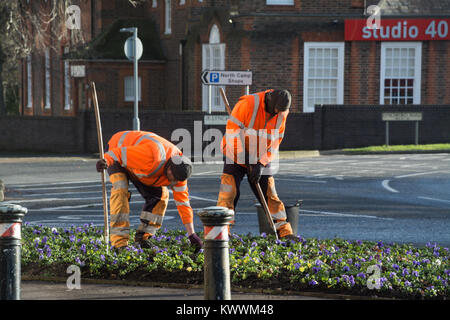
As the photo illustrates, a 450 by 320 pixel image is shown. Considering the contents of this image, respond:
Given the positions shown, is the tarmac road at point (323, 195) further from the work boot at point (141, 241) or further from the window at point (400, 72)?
the window at point (400, 72)

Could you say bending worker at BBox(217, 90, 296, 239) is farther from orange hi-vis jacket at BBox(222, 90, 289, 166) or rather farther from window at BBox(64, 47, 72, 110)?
window at BBox(64, 47, 72, 110)

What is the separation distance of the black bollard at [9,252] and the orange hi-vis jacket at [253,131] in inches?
149

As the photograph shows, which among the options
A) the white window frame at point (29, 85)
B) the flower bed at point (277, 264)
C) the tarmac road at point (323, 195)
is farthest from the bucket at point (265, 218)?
the white window frame at point (29, 85)

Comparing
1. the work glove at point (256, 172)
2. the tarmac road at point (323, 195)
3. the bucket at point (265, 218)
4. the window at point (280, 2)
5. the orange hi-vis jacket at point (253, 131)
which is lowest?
the tarmac road at point (323, 195)

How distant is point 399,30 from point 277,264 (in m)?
23.2

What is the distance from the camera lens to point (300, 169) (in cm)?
2155

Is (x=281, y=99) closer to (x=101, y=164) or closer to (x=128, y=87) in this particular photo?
(x=101, y=164)

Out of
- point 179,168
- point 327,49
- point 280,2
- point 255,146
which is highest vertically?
point 280,2

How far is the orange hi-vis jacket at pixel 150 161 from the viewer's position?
8703 mm

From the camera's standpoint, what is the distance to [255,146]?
32.0ft

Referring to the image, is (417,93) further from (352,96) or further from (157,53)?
(157,53)

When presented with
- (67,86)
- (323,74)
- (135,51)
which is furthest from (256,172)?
(67,86)

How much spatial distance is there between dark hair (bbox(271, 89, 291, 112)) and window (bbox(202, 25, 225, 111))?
2140 cm

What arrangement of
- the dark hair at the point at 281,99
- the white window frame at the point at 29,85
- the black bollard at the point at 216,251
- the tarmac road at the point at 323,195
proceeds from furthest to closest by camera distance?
1. the white window frame at the point at 29,85
2. the tarmac road at the point at 323,195
3. the dark hair at the point at 281,99
4. the black bollard at the point at 216,251
